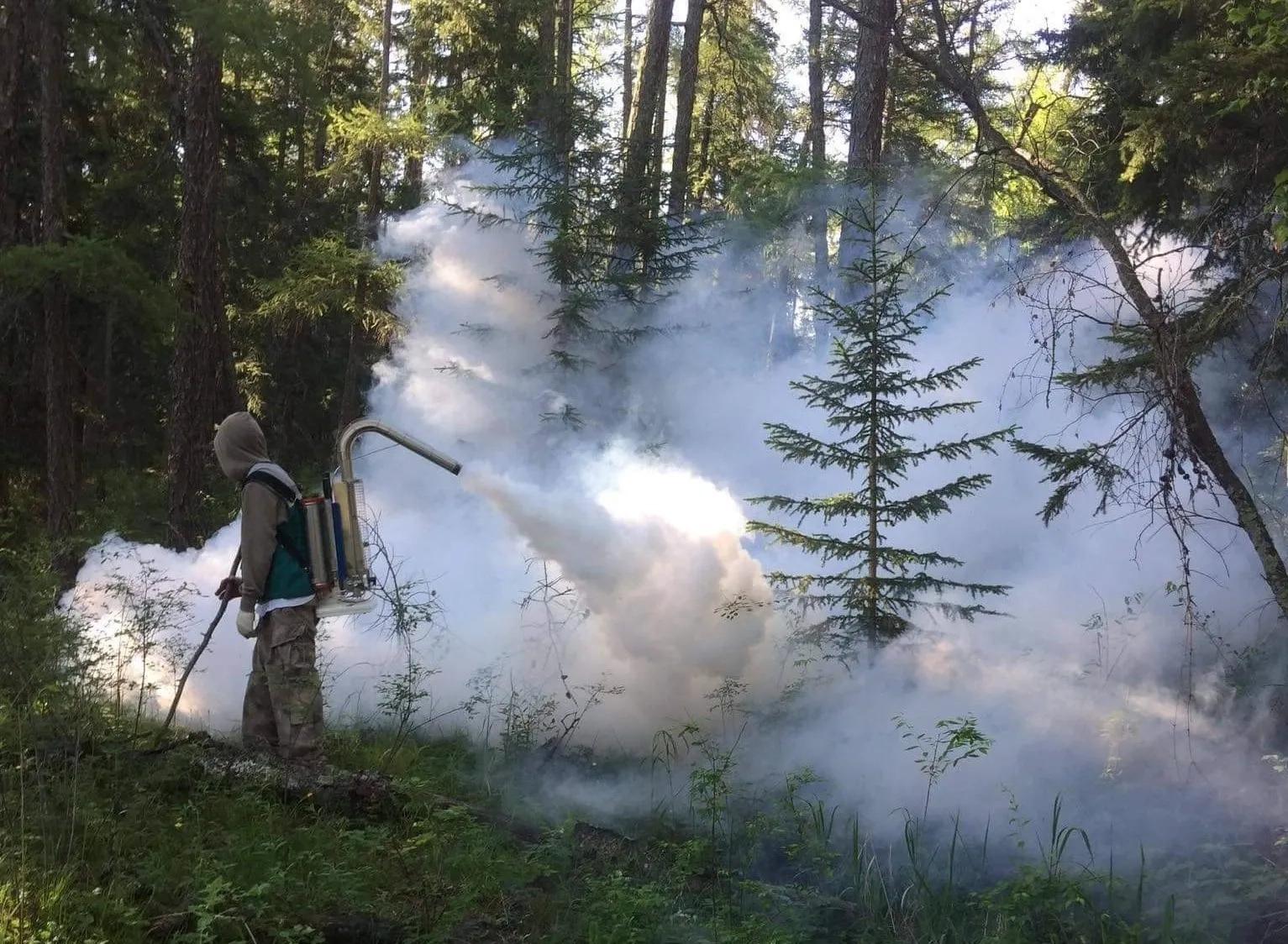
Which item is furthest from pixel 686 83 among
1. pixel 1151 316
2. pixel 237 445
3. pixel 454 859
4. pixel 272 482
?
pixel 454 859

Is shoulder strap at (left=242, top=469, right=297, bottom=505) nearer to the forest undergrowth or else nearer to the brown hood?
the brown hood

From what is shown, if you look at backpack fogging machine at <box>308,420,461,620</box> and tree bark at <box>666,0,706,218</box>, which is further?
tree bark at <box>666,0,706,218</box>

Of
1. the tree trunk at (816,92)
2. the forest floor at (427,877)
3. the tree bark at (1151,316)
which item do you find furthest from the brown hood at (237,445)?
the tree trunk at (816,92)

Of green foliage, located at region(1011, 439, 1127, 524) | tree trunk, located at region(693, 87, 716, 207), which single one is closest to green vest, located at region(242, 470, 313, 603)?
green foliage, located at region(1011, 439, 1127, 524)

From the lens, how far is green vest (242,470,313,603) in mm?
5863

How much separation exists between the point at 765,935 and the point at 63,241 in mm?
11958

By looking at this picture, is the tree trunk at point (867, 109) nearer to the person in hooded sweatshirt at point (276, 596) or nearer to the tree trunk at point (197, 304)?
the tree trunk at point (197, 304)

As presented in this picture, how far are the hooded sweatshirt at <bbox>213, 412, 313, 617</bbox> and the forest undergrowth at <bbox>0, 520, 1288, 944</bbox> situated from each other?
2.74 feet

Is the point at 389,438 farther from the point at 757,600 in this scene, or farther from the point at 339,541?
the point at 757,600

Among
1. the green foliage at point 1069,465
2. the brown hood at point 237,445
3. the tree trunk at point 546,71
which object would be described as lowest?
the brown hood at point 237,445

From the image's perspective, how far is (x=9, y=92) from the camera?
42.4 feet

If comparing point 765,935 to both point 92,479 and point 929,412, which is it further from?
point 92,479

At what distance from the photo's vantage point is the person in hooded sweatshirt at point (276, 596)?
5.80 meters

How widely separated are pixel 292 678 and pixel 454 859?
5.84ft
